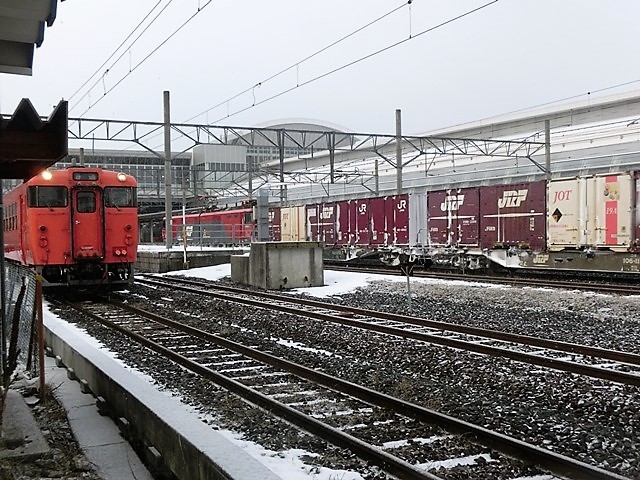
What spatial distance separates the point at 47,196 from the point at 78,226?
1.00 m

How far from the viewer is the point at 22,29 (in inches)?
229

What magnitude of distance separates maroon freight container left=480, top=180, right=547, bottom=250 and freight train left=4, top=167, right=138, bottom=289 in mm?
Result: 11907

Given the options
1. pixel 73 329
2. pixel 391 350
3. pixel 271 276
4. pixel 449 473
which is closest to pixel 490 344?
pixel 391 350

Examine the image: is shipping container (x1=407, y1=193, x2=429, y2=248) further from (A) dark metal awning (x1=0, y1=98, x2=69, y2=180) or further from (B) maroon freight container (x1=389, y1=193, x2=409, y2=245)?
(A) dark metal awning (x1=0, y1=98, x2=69, y2=180)

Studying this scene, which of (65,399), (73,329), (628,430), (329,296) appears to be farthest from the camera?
(329,296)

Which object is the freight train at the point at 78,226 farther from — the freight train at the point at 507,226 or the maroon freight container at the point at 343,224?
the maroon freight container at the point at 343,224

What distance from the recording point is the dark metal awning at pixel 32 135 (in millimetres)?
4715

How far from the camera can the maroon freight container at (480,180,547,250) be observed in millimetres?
19750

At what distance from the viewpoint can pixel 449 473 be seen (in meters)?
4.35

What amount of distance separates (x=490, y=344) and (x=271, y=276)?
9813mm

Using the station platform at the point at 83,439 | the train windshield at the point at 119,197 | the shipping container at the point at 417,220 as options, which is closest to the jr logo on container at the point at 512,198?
the shipping container at the point at 417,220

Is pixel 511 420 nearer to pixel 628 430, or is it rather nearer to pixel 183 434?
pixel 628 430

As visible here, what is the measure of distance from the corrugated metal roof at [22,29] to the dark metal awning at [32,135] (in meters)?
1.00

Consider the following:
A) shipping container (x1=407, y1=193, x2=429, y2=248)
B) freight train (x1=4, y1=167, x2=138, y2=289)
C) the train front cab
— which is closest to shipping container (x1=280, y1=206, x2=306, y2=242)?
shipping container (x1=407, y1=193, x2=429, y2=248)
